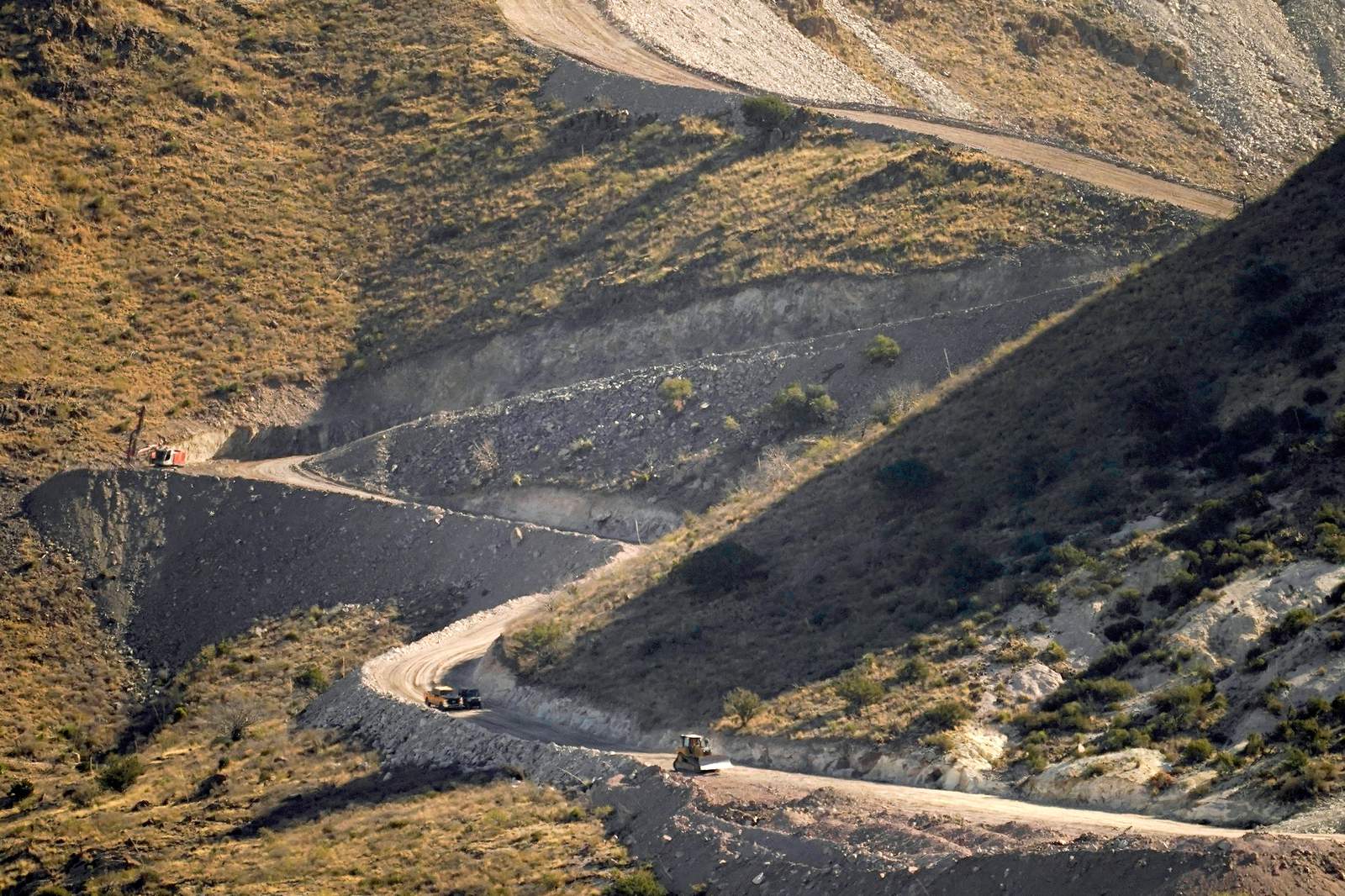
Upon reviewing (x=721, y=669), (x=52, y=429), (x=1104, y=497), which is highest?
(x=1104, y=497)

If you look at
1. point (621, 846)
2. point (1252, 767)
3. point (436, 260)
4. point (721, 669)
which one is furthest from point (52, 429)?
point (1252, 767)

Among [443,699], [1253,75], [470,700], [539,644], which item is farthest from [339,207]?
[1253,75]

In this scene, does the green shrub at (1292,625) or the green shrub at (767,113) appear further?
the green shrub at (767,113)

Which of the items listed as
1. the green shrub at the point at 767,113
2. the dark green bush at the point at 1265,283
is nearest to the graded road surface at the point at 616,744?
the dark green bush at the point at 1265,283

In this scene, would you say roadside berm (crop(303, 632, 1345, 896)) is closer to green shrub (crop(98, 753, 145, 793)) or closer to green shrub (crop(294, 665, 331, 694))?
green shrub (crop(294, 665, 331, 694))

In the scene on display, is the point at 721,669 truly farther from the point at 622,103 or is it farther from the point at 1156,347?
the point at 622,103

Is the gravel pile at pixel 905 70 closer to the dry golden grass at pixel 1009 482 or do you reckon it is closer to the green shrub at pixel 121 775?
the dry golden grass at pixel 1009 482

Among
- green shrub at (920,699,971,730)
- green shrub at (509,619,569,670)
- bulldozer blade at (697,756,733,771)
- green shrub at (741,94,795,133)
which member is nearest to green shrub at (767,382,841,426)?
green shrub at (509,619,569,670)
